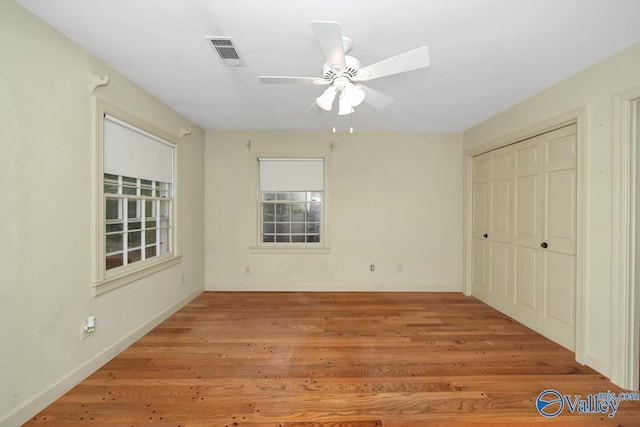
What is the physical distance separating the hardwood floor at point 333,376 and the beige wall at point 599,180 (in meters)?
0.36

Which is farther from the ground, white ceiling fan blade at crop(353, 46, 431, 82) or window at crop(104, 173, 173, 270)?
white ceiling fan blade at crop(353, 46, 431, 82)

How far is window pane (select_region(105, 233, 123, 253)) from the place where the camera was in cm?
239

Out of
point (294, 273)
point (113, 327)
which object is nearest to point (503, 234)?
point (294, 273)

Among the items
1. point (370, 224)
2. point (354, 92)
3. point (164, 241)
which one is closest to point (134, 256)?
point (164, 241)

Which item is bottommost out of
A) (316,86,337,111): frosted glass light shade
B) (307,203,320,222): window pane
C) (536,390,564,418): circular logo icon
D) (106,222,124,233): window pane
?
(536,390,564,418): circular logo icon

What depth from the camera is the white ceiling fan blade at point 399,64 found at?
1.48 meters

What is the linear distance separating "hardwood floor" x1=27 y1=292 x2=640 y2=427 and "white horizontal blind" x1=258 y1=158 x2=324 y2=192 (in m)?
2.00

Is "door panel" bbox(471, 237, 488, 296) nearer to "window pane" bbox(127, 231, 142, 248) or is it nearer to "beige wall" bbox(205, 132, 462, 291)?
"beige wall" bbox(205, 132, 462, 291)

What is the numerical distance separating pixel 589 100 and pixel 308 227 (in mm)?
3547

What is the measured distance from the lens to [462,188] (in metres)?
4.26

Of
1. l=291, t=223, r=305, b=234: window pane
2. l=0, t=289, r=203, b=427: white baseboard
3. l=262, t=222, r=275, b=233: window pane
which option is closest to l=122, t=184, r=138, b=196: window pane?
l=0, t=289, r=203, b=427: white baseboard

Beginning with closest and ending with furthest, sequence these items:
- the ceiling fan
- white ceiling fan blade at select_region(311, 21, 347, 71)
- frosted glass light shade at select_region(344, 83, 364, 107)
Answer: white ceiling fan blade at select_region(311, 21, 347, 71) → the ceiling fan → frosted glass light shade at select_region(344, 83, 364, 107)

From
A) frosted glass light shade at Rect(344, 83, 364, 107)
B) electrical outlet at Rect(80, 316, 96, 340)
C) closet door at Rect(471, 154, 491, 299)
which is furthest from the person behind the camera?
closet door at Rect(471, 154, 491, 299)

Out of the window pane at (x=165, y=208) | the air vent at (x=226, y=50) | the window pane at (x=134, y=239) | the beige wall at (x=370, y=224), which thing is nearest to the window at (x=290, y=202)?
the beige wall at (x=370, y=224)
